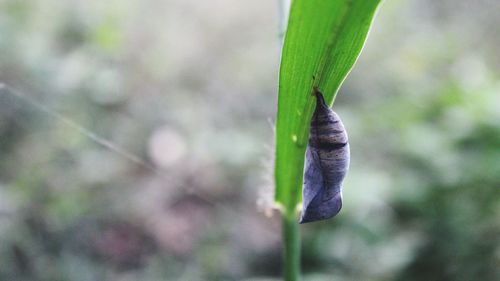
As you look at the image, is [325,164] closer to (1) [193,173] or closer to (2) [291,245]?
(2) [291,245]

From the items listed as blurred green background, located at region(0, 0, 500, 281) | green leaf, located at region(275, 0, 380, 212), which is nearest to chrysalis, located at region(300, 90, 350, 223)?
green leaf, located at region(275, 0, 380, 212)

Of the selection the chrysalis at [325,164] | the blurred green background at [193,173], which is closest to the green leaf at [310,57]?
the chrysalis at [325,164]

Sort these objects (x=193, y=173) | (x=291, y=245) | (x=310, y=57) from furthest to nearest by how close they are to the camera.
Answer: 1. (x=193, y=173)
2. (x=291, y=245)
3. (x=310, y=57)

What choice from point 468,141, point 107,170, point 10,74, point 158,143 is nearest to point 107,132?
point 158,143

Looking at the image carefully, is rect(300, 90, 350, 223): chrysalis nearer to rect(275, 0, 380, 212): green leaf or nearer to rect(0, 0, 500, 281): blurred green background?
rect(275, 0, 380, 212): green leaf

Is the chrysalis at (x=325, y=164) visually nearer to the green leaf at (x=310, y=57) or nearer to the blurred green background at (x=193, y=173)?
the green leaf at (x=310, y=57)

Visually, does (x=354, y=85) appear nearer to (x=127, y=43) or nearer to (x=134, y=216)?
(x=127, y=43)

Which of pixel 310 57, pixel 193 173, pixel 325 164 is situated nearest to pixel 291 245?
pixel 325 164

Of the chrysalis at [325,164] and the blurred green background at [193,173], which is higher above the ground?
the blurred green background at [193,173]
